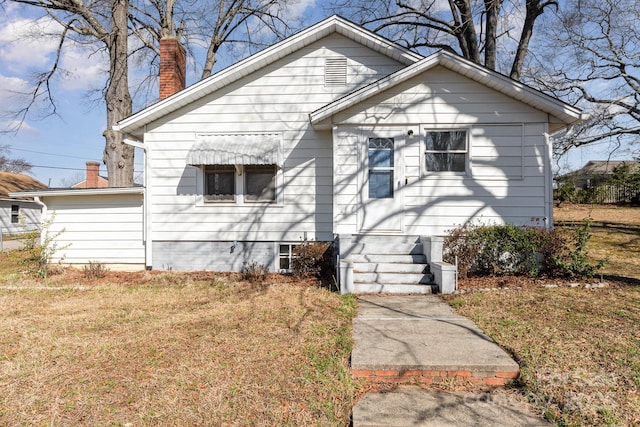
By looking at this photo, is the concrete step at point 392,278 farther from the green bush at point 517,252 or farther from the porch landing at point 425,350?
the porch landing at point 425,350

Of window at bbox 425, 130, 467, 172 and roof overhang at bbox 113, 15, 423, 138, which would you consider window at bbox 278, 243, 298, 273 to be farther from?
roof overhang at bbox 113, 15, 423, 138

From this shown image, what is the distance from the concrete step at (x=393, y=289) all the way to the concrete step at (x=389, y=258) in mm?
744

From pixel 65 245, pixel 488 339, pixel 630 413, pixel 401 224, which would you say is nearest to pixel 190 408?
pixel 488 339

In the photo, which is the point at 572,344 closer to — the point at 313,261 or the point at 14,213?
the point at 313,261

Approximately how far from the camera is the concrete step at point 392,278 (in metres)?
7.16

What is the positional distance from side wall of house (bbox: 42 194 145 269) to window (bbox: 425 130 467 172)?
25.3 feet

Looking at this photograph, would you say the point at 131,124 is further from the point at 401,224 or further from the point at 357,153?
the point at 401,224

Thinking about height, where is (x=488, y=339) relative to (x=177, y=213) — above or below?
below

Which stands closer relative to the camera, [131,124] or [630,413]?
[630,413]

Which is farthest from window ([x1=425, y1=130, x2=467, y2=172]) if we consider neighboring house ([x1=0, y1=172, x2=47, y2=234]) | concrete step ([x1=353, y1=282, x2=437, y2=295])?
neighboring house ([x1=0, y1=172, x2=47, y2=234])

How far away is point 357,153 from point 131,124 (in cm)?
594

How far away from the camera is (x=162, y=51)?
9.99 metres

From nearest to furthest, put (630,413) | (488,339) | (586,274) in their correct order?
1. (630,413)
2. (488,339)
3. (586,274)

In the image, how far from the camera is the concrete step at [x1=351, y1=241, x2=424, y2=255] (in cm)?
802
